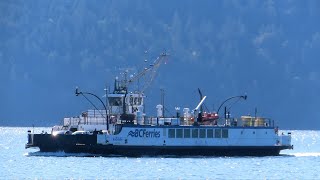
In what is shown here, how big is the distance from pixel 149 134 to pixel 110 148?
4.57 meters

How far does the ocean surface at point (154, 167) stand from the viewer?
115562 millimetres

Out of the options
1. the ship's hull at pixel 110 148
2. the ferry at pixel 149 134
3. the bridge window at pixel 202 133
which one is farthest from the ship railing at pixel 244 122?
the bridge window at pixel 202 133

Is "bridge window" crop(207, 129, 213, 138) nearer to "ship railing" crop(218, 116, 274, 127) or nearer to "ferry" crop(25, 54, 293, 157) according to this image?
"ferry" crop(25, 54, 293, 157)

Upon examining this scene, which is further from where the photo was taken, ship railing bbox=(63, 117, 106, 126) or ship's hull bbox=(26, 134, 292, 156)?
ship railing bbox=(63, 117, 106, 126)

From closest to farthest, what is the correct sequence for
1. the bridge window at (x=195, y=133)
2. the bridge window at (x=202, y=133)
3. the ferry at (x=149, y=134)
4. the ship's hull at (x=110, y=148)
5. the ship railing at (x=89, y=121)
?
1. the ship's hull at (x=110, y=148)
2. the ferry at (x=149, y=134)
3. the bridge window at (x=195, y=133)
4. the bridge window at (x=202, y=133)
5. the ship railing at (x=89, y=121)

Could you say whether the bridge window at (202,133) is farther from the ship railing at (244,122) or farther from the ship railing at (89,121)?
the ship railing at (89,121)

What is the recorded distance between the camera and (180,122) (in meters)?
141

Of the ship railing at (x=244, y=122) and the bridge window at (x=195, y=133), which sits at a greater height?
the ship railing at (x=244, y=122)

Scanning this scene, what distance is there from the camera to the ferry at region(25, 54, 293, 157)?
134m

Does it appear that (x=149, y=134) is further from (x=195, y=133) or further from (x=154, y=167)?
(x=154, y=167)

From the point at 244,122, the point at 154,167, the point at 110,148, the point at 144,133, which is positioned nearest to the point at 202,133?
the point at 144,133

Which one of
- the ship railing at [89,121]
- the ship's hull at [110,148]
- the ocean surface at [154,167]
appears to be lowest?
the ocean surface at [154,167]

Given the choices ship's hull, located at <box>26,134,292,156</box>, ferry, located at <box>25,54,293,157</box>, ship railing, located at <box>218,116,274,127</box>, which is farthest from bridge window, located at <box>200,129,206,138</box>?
ship railing, located at <box>218,116,274,127</box>

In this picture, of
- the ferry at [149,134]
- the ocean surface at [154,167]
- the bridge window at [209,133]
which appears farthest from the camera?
the bridge window at [209,133]
